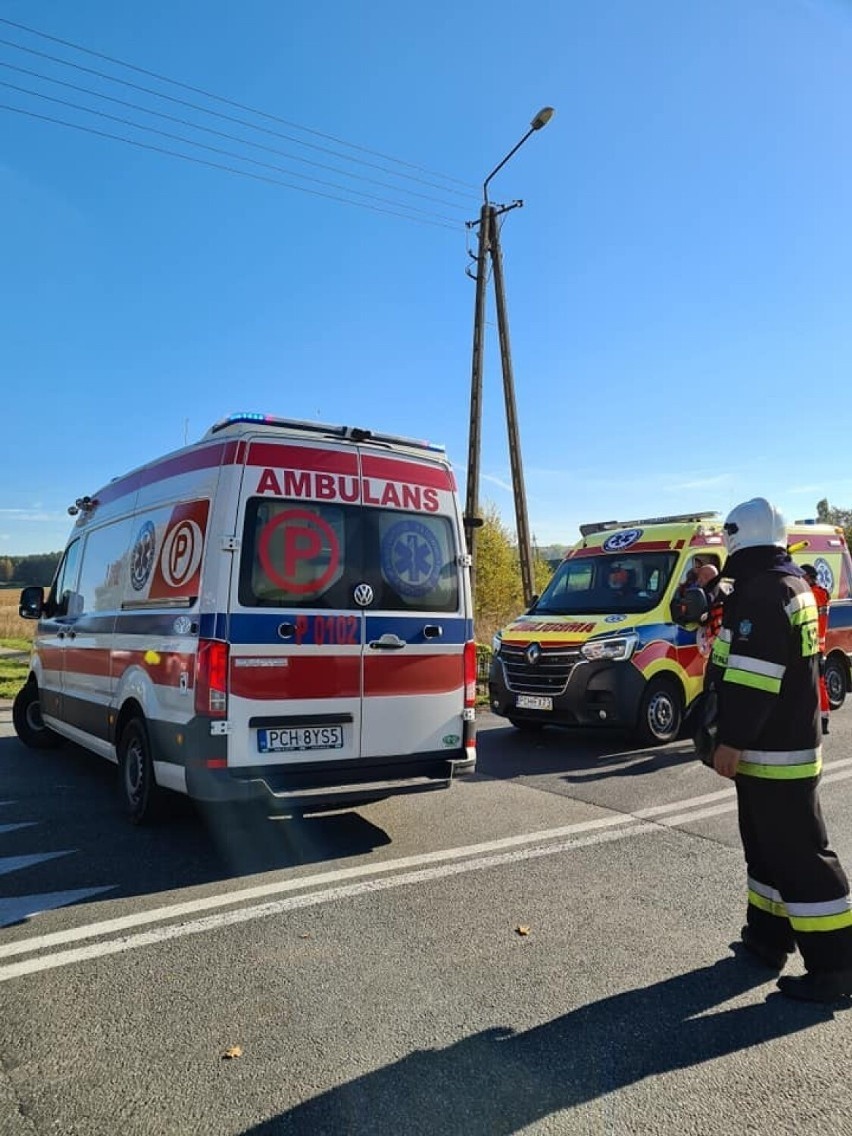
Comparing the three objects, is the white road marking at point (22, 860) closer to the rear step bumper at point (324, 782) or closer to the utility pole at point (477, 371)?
the rear step bumper at point (324, 782)

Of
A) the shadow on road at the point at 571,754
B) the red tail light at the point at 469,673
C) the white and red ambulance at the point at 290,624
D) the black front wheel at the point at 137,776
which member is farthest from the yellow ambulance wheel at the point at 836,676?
the black front wheel at the point at 137,776

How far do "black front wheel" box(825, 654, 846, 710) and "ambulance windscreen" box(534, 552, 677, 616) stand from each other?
3.74 m

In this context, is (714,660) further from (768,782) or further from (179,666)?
(179,666)

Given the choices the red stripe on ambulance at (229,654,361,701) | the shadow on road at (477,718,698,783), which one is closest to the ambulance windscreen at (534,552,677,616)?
the shadow on road at (477,718,698,783)

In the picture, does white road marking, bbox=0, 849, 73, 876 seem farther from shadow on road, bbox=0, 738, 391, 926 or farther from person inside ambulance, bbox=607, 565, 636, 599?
person inside ambulance, bbox=607, 565, 636, 599

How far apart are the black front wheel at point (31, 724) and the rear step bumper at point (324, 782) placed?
4.67m

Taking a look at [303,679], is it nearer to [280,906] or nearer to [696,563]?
[280,906]

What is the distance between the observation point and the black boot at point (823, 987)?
3.26 meters

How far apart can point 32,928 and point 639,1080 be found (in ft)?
9.47

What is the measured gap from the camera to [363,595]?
5.38 meters

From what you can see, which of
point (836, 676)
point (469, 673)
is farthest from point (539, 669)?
point (836, 676)

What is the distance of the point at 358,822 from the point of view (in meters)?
6.00

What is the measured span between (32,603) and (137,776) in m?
3.45

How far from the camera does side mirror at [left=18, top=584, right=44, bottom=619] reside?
8297mm
